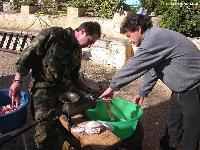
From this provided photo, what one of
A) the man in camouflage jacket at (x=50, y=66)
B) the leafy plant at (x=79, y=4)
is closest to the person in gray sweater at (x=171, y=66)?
the man in camouflage jacket at (x=50, y=66)

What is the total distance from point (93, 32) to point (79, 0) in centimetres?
944

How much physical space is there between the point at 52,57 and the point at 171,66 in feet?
5.02

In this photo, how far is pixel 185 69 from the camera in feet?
14.8

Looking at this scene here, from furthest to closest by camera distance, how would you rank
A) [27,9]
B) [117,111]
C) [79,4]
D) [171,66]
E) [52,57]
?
[27,9] → [79,4] → [117,111] → [52,57] → [171,66]

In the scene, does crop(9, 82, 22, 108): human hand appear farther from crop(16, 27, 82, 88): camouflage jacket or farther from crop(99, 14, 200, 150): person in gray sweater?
crop(99, 14, 200, 150): person in gray sweater

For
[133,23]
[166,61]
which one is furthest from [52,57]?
[166,61]

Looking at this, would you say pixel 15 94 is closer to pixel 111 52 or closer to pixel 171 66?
pixel 171 66

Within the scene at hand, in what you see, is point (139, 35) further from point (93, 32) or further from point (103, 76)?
point (103, 76)

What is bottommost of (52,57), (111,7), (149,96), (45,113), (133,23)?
(149,96)

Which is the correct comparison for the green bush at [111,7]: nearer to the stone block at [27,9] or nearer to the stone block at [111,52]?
the stone block at [111,52]

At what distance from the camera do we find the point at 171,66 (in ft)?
14.8

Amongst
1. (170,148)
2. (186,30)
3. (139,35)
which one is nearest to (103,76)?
(186,30)

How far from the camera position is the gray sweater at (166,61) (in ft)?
14.1

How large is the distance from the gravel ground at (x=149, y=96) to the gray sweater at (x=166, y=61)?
6.10 feet
